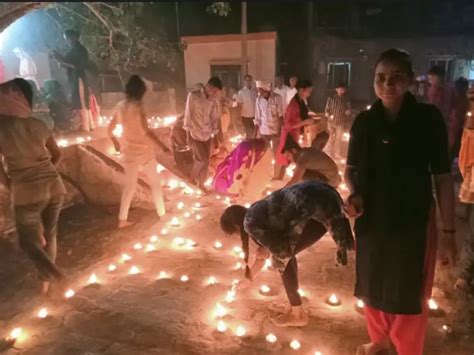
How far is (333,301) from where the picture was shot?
3.81 metres

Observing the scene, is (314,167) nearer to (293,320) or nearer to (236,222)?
(236,222)

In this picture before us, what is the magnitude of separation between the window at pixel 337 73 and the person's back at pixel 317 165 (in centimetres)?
1703

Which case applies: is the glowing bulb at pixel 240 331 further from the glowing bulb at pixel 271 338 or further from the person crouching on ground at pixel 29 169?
the person crouching on ground at pixel 29 169

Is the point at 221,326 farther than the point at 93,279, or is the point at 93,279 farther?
the point at 93,279

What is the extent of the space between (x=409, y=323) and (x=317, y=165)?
2239 millimetres

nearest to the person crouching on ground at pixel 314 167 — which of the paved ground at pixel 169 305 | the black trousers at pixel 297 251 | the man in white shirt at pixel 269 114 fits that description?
the paved ground at pixel 169 305

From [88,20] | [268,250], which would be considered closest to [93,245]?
[268,250]

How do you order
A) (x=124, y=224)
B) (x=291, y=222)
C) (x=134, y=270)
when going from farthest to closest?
1. (x=124, y=224)
2. (x=134, y=270)
3. (x=291, y=222)

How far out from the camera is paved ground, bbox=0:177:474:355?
10.8ft

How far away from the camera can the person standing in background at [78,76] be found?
9102 mm

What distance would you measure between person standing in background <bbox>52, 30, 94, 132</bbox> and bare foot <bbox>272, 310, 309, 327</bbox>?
723 centimetres

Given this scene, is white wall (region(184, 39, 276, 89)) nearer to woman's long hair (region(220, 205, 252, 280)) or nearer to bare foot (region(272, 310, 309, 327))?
woman's long hair (region(220, 205, 252, 280))

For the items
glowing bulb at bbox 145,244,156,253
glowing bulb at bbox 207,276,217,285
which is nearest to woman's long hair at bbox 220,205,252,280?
glowing bulb at bbox 207,276,217,285

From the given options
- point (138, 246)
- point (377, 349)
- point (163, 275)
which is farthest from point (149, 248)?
point (377, 349)
